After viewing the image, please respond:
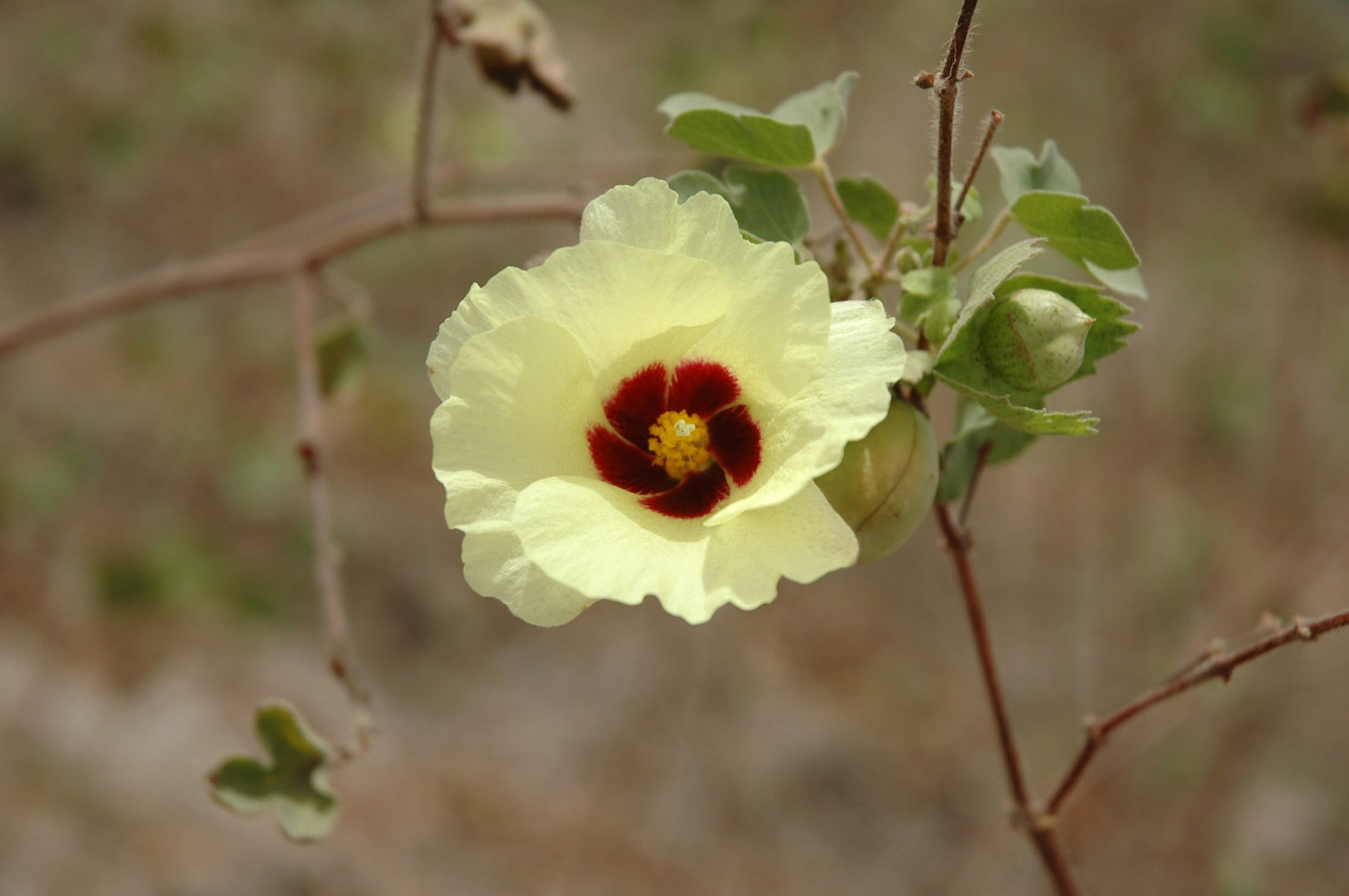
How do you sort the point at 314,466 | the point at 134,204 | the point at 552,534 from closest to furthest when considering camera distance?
the point at 552,534
the point at 314,466
the point at 134,204

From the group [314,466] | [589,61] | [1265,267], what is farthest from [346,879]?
[1265,267]

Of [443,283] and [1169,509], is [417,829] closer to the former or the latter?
[443,283]

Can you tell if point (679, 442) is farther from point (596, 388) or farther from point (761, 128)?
point (761, 128)

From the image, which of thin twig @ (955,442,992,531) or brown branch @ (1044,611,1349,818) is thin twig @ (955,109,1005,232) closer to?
thin twig @ (955,442,992,531)

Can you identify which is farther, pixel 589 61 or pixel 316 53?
pixel 589 61

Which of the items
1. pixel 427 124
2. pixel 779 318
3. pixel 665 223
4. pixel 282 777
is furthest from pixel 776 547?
pixel 427 124

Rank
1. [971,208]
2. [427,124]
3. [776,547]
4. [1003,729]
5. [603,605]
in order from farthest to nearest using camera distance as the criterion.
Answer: [603,605], [427,124], [1003,729], [971,208], [776,547]

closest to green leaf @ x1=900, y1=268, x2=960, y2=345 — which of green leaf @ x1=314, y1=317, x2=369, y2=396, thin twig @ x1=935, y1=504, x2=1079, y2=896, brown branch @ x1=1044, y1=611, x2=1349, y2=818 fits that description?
thin twig @ x1=935, y1=504, x2=1079, y2=896

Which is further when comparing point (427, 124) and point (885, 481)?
point (427, 124)

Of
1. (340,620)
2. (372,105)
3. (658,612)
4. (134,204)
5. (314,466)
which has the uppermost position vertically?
(134,204)
